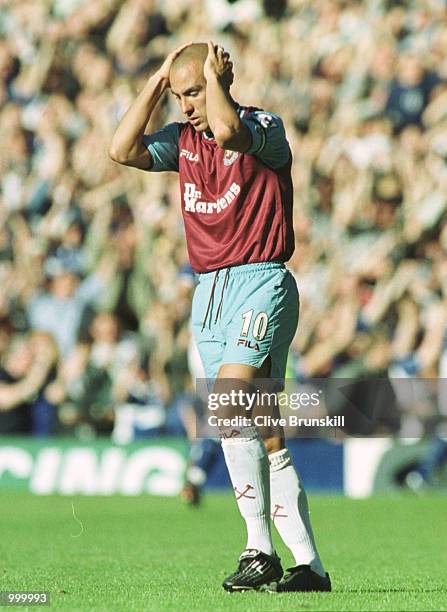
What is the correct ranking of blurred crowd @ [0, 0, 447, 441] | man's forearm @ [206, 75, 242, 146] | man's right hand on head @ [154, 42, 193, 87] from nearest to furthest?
man's forearm @ [206, 75, 242, 146], man's right hand on head @ [154, 42, 193, 87], blurred crowd @ [0, 0, 447, 441]

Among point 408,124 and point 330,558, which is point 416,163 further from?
point 330,558

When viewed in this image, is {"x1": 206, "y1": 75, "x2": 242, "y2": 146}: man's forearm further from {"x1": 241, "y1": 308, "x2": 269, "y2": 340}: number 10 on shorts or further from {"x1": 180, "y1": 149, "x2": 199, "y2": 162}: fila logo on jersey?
{"x1": 241, "y1": 308, "x2": 269, "y2": 340}: number 10 on shorts

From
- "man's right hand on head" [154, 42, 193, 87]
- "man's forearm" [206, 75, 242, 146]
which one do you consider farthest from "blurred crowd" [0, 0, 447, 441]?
"man's forearm" [206, 75, 242, 146]

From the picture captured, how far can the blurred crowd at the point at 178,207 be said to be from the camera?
47.3 ft

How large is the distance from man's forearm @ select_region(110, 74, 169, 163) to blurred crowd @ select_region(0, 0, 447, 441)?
7.34 metres

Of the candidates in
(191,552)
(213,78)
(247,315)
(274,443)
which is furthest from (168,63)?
(191,552)

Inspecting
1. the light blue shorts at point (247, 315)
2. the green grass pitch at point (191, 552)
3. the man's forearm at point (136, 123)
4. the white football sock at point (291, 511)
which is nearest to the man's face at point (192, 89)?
the man's forearm at point (136, 123)

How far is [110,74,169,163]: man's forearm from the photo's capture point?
20.3 feet

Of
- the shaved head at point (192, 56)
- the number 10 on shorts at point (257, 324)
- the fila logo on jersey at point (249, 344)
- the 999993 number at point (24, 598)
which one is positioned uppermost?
the shaved head at point (192, 56)

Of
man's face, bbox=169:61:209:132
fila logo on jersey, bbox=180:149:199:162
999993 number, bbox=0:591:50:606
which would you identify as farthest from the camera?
fila logo on jersey, bbox=180:149:199:162

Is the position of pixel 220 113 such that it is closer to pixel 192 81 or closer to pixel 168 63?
pixel 192 81

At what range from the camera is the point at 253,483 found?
6004 mm

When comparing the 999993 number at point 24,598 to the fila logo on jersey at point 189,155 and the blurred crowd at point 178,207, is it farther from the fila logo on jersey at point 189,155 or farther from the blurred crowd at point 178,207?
the blurred crowd at point 178,207

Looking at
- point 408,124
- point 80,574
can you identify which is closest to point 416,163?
point 408,124
